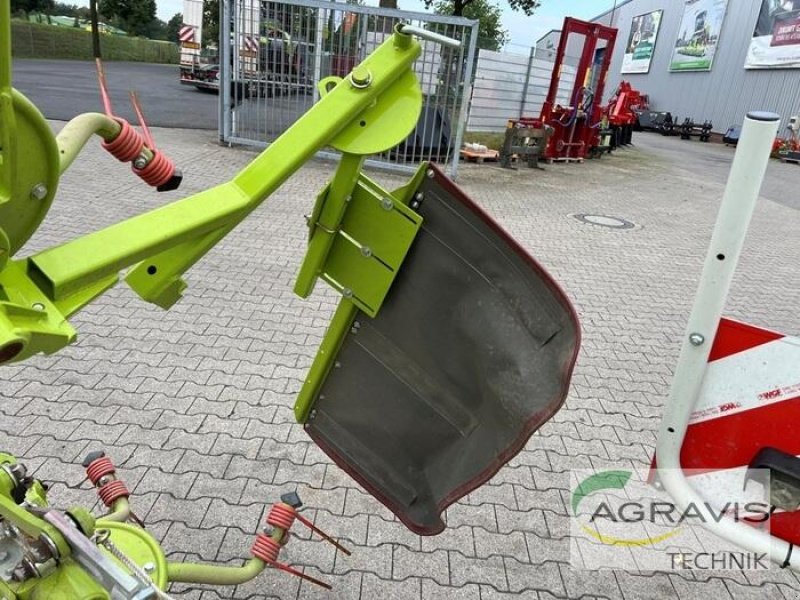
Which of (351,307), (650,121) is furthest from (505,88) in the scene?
(650,121)

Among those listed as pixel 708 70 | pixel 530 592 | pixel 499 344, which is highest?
pixel 708 70

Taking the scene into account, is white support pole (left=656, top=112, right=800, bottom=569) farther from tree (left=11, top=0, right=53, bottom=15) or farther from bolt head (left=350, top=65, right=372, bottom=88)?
tree (left=11, top=0, right=53, bottom=15)

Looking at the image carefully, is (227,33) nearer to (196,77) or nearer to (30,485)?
(30,485)

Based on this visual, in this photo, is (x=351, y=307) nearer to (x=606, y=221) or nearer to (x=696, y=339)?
(x=696, y=339)

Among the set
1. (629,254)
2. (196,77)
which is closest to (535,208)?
(629,254)

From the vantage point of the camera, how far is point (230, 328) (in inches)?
172

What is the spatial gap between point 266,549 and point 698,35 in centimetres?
3566

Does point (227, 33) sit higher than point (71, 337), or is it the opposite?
point (227, 33)

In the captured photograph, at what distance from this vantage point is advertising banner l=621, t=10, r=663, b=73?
36719mm

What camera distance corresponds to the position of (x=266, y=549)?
2.01 m

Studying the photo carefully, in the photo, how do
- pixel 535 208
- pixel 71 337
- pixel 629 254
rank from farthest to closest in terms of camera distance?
1. pixel 535 208
2. pixel 629 254
3. pixel 71 337

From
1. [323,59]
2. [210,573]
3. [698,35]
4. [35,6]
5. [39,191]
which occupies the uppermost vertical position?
[698,35]

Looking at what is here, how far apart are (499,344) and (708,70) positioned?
33.6 m

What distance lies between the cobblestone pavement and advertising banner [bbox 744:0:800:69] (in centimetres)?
2211
